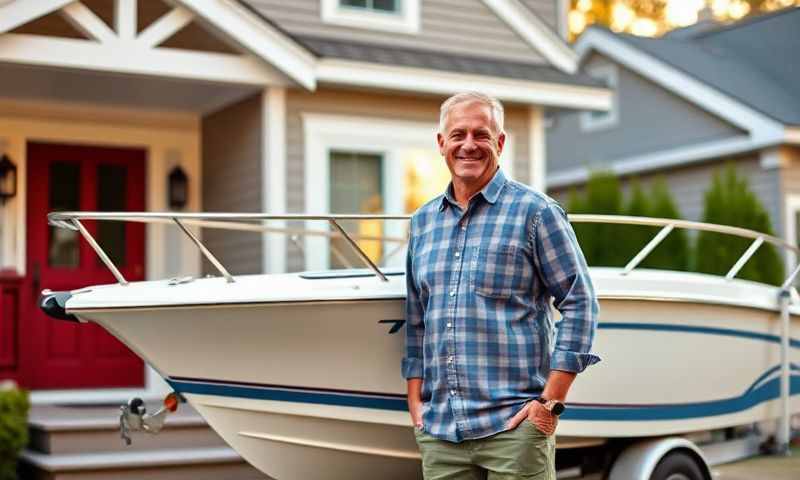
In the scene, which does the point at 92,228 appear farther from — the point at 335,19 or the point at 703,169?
the point at 703,169

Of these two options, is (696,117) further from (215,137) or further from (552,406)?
(552,406)

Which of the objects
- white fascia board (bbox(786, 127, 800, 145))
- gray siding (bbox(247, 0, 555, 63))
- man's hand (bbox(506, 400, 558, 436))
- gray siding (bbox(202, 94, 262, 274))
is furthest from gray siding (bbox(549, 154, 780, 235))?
man's hand (bbox(506, 400, 558, 436))

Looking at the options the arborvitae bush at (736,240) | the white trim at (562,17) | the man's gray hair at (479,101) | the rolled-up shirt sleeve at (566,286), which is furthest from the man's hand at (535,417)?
the arborvitae bush at (736,240)

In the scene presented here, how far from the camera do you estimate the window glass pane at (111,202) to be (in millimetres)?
8733

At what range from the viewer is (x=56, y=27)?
8016mm

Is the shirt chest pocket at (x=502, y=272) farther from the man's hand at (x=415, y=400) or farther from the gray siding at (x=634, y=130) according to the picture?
the gray siding at (x=634, y=130)

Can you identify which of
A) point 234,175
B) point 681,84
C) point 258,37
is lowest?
point 234,175

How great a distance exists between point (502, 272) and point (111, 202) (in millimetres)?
5895

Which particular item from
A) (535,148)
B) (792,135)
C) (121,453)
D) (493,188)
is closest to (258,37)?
(535,148)

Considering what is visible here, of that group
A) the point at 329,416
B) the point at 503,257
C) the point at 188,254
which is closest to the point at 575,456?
the point at 329,416

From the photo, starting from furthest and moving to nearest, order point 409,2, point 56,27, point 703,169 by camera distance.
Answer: point 703,169, point 409,2, point 56,27

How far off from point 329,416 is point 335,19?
4821 millimetres

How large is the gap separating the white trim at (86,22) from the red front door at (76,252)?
5.10ft

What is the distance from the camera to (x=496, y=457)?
11.4 feet
